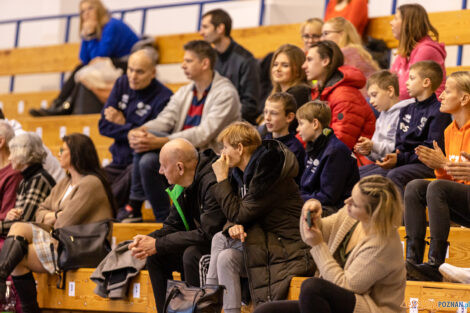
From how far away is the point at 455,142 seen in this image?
4.14 meters

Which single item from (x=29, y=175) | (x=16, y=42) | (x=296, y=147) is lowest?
(x=29, y=175)

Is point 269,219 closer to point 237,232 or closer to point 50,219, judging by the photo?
point 237,232

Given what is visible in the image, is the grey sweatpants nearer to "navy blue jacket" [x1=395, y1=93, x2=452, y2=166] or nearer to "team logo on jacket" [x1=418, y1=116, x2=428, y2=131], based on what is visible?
"navy blue jacket" [x1=395, y1=93, x2=452, y2=166]

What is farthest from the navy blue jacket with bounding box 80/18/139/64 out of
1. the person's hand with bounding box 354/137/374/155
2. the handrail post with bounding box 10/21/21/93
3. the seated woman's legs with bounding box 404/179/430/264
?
the seated woman's legs with bounding box 404/179/430/264

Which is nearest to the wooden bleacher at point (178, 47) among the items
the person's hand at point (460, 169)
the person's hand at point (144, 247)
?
the person's hand at point (460, 169)

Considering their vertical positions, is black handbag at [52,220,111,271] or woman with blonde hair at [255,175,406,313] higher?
woman with blonde hair at [255,175,406,313]

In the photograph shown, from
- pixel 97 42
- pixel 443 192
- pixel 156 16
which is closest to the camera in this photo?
pixel 443 192

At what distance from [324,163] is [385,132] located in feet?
2.32

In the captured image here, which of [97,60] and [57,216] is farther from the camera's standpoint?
[97,60]

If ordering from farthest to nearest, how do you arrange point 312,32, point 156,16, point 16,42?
1. point 16,42
2. point 156,16
3. point 312,32

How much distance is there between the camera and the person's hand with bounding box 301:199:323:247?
3217mm

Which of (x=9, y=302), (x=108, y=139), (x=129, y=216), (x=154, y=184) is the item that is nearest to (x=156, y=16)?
(x=108, y=139)

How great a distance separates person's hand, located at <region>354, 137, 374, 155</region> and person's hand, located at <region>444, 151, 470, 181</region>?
68 centimetres

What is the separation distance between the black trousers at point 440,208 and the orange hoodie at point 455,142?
196 millimetres
